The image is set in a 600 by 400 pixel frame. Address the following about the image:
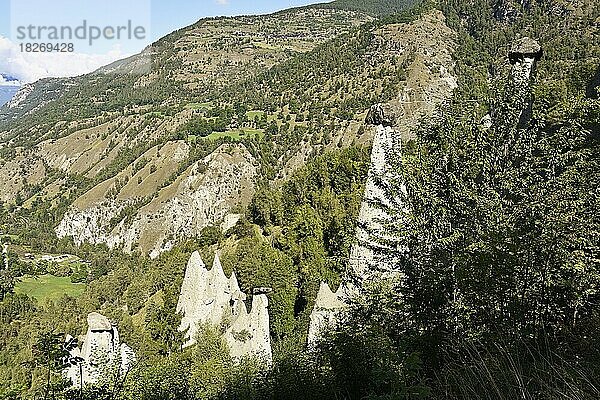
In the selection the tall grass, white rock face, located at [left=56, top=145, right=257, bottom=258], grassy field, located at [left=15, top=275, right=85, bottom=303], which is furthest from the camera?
white rock face, located at [left=56, top=145, right=257, bottom=258]

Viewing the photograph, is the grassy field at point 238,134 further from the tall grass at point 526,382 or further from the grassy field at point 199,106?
the tall grass at point 526,382

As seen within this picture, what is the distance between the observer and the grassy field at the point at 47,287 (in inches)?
3559

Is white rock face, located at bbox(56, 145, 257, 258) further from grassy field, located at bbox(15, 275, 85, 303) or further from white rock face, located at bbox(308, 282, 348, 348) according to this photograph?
white rock face, located at bbox(308, 282, 348, 348)

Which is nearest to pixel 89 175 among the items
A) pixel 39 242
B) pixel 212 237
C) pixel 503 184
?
pixel 39 242

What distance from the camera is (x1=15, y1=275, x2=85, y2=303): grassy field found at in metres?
90.4

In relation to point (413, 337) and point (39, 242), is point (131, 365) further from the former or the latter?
point (39, 242)

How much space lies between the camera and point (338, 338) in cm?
1075

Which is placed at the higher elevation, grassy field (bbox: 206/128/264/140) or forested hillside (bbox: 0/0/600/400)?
forested hillside (bbox: 0/0/600/400)

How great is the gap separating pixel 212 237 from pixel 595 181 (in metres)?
53.1

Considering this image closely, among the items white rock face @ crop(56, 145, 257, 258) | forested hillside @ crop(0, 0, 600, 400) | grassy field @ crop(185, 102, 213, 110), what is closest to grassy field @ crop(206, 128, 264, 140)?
white rock face @ crop(56, 145, 257, 258)

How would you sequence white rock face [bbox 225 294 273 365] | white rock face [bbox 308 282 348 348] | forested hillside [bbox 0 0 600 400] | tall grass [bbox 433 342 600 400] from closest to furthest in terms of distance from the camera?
tall grass [bbox 433 342 600 400] < forested hillside [bbox 0 0 600 400] < white rock face [bbox 308 282 348 348] < white rock face [bbox 225 294 273 365]

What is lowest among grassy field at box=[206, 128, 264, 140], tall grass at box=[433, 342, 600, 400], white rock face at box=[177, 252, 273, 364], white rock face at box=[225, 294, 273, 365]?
grassy field at box=[206, 128, 264, 140]

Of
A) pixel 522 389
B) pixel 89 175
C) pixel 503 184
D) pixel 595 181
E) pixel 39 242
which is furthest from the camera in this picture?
pixel 89 175

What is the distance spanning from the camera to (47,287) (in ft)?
315
